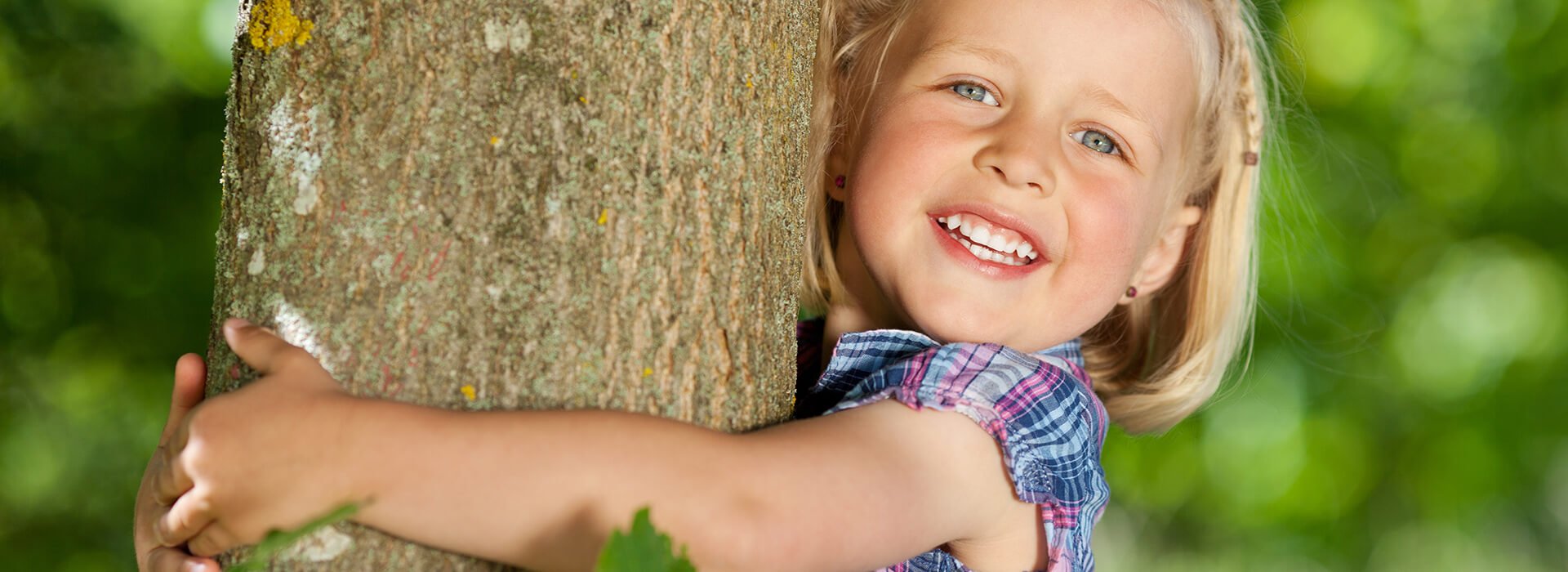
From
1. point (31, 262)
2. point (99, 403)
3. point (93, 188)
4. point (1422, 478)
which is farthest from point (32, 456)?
point (1422, 478)

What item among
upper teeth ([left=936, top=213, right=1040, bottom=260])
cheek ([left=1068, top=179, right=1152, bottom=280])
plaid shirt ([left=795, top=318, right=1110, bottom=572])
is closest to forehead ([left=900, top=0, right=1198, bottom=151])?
cheek ([left=1068, top=179, right=1152, bottom=280])

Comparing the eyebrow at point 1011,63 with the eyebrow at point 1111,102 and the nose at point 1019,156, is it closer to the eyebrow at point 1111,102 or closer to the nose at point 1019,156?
the eyebrow at point 1111,102

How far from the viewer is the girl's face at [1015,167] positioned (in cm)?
198

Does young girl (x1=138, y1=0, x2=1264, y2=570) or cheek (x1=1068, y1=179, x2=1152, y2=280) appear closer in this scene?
young girl (x1=138, y1=0, x2=1264, y2=570)

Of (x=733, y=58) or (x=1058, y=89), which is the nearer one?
(x=733, y=58)

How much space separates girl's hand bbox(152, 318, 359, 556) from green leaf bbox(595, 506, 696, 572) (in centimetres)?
38

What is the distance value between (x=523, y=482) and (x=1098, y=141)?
4.22 ft

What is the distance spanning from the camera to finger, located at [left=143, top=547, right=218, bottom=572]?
1276mm

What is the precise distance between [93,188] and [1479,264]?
904 cm

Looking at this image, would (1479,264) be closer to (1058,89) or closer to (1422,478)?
(1422,478)

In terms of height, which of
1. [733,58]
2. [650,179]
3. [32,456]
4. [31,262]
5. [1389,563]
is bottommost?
[1389,563]

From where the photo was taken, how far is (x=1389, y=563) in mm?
8641

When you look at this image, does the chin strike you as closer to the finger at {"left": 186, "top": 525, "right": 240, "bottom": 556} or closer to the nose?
the nose

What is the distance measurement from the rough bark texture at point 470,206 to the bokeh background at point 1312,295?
6.10 m
